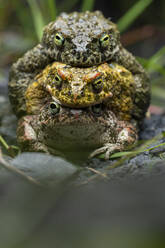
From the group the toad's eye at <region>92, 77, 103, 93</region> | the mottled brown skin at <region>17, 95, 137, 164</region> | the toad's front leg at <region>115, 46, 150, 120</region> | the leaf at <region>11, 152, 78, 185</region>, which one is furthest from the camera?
the toad's front leg at <region>115, 46, 150, 120</region>

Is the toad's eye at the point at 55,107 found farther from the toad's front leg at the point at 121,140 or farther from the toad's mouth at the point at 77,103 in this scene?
the toad's front leg at the point at 121,140

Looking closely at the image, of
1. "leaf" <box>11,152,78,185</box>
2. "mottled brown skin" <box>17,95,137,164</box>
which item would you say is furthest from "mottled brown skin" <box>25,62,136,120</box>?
"leaf" <box>11,152,78,185</box>

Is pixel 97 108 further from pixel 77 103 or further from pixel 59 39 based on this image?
pixel 59 39

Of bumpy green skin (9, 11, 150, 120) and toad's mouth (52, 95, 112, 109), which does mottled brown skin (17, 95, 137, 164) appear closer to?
toad's mouth (52, 95, 112, 109)

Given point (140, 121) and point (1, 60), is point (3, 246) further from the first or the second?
point (1, 60)

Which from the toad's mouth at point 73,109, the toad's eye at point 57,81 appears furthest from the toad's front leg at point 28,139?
the toad's eye at point 57,81

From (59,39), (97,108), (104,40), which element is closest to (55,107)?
(97,108)
